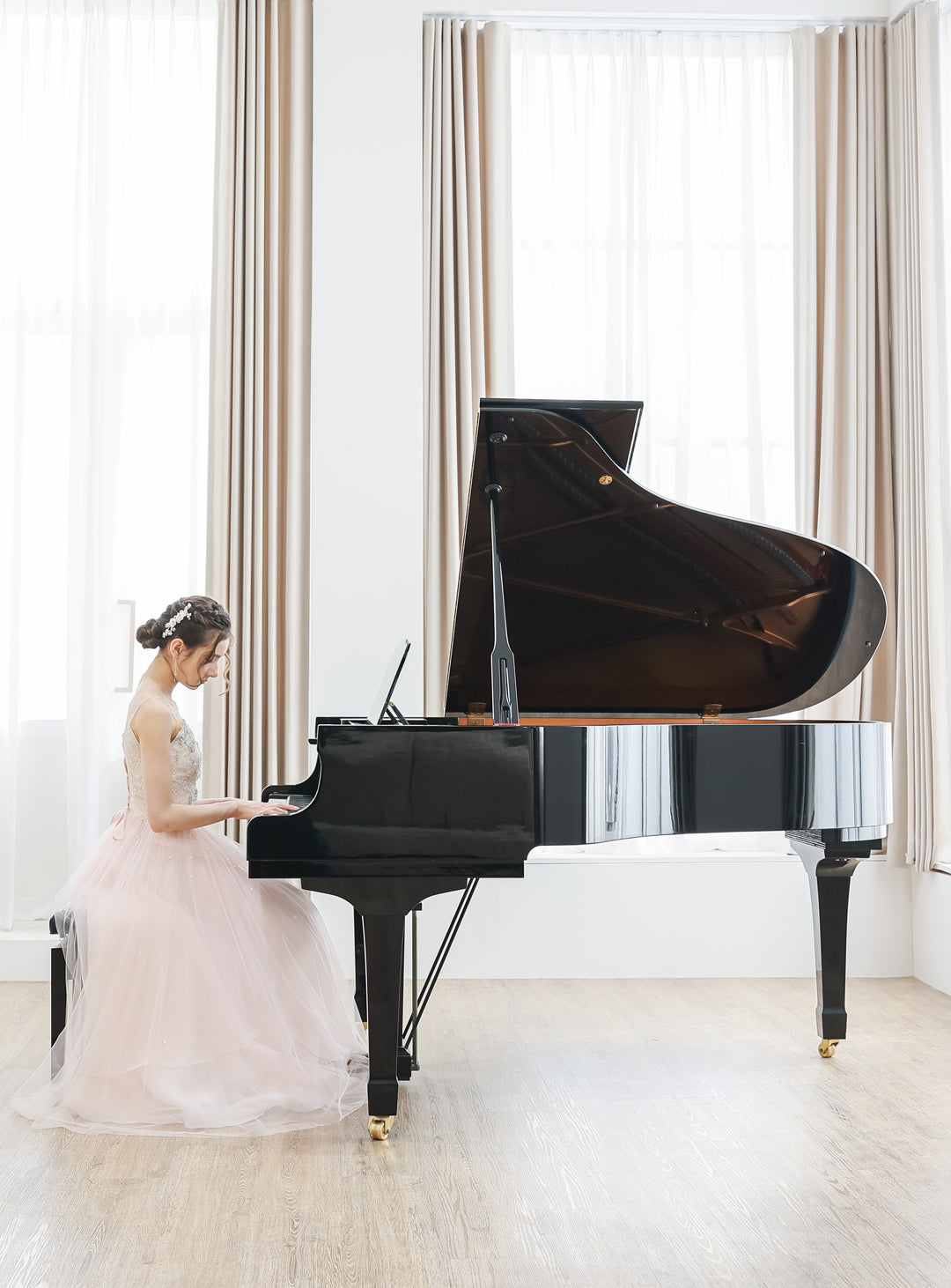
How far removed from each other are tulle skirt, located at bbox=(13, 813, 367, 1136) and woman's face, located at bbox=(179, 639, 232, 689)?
0.42 m

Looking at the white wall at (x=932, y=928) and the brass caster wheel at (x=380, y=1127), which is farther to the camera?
the white wall at (x=932, y=928)

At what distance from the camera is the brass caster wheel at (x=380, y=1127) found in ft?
7.88

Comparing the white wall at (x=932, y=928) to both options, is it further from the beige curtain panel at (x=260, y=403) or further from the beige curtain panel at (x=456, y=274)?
the beige curtain panel at (x=260, y=403)

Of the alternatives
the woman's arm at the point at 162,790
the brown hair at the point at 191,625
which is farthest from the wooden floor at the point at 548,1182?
the brown hair at the point at 191,625

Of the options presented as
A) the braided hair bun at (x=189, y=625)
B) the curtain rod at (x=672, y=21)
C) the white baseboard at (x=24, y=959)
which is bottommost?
the white baseboard at (x=24, y=959)

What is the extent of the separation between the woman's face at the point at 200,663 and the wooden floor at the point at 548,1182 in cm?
115

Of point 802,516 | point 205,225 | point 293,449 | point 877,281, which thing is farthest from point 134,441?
point 877,281

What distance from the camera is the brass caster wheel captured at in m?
2.40

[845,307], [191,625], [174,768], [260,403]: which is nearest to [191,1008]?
[174,768]

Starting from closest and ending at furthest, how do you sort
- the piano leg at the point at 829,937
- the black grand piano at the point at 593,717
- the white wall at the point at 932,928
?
the black grand piano at the point at 593,717 < the piano leg at the point at 829,937 < the white wall at the point at 932,928

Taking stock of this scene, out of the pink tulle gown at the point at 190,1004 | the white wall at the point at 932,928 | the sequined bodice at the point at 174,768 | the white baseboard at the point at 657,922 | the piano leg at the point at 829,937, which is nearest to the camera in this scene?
the pink tulle gown at the point at 190,1004

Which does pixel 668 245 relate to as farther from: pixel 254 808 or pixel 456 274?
pixel 254 808

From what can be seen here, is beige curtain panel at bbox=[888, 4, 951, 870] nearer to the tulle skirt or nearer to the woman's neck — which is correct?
the tulle skirt

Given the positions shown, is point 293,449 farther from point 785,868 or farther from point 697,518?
point 785,868
